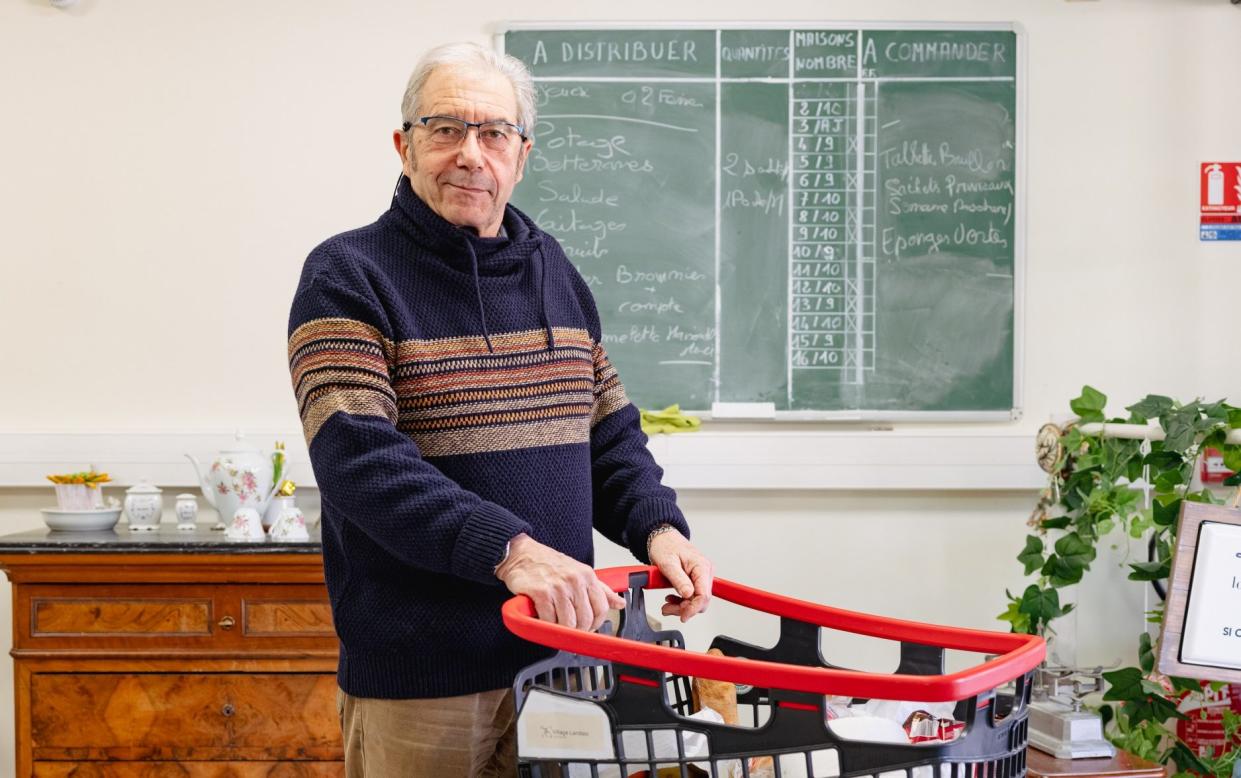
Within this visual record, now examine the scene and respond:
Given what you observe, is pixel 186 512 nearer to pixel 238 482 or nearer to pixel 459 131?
pixel 238 482

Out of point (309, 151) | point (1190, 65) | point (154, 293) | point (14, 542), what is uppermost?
point (1190, 65)

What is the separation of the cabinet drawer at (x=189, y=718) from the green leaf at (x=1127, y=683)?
1.71 m

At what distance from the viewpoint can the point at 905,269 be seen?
321cm

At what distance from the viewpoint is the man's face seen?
4.49ft

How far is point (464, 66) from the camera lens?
1.38m

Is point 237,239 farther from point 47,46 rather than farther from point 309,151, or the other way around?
point 47,46

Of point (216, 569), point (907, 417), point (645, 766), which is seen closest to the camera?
point (645, 766)

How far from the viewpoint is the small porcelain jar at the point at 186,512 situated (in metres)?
3.01

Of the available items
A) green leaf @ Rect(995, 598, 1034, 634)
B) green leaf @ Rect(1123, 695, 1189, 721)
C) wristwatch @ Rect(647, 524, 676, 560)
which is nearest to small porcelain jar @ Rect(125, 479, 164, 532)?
wristwatch @ Rect(647, 524, 676, 560)

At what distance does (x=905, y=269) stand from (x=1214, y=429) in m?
1.08

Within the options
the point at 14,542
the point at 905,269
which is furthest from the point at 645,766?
the point at 905,269

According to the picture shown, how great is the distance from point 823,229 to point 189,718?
2.02 metres

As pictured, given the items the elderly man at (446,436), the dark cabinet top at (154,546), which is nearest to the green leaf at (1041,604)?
the elderly man at (446,436)

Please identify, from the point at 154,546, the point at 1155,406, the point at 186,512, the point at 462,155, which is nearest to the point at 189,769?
the point at 154,546
